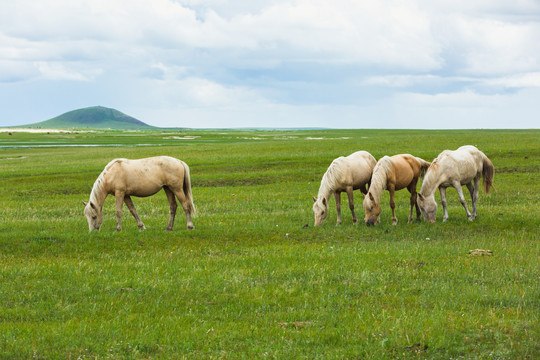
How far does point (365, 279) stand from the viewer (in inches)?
411

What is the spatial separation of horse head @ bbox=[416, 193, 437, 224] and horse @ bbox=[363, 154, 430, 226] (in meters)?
0.61

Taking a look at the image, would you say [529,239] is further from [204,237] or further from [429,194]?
[204,237]

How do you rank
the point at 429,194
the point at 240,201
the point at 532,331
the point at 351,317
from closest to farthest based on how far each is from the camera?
the point at 532,331, the point at 351,317, the point at 429,194, the point at 240,201

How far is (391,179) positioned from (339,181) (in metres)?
1.72

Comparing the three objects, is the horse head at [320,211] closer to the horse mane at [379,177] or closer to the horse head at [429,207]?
the horse mane at [379,177]

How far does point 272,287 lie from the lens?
10.0 metres

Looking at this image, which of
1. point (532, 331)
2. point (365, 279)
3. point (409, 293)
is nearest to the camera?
point (532, 331)

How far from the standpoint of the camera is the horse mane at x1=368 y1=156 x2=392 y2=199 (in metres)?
16.5

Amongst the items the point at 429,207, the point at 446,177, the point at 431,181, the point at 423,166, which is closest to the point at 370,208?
the point at 429,207

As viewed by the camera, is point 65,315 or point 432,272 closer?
point 65,315

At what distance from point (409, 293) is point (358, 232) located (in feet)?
20.6

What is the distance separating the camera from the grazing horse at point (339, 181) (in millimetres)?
16859

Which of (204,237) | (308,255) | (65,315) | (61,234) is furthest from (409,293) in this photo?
(61,234)

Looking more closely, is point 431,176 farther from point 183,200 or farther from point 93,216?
point 93,216
